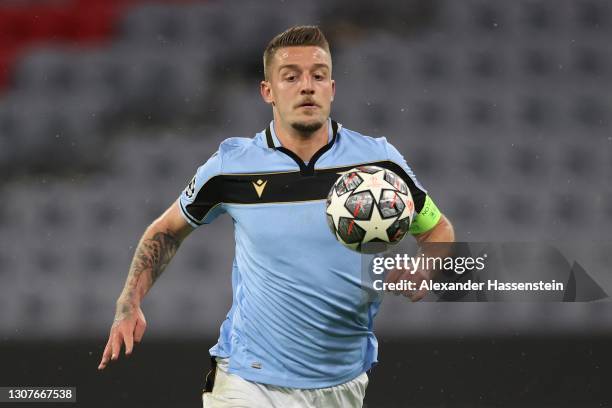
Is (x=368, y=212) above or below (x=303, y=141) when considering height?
below

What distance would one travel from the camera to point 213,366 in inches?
135

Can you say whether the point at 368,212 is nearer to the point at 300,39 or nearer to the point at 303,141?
the point at 303,141

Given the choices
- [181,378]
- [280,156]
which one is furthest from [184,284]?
[280,156]

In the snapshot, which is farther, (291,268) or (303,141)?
(303,141)

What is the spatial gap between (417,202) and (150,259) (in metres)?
0.99

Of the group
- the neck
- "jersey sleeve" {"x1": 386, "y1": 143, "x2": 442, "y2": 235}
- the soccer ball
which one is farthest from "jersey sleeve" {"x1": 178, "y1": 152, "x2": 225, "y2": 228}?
"jersey sleeve" {"x1": 386, "y1": 143, "x2": 442, "y2": 235}

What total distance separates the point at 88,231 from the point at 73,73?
1.12 meters

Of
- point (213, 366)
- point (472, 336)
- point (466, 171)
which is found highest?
point (466, 171)

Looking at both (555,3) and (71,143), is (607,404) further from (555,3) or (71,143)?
(71,143)

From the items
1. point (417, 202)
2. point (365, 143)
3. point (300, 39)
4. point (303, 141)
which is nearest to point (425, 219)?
point (417, 202)

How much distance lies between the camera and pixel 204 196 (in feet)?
11.5

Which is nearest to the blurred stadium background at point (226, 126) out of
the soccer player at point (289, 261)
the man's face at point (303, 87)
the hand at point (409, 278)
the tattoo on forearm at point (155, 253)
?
the tattoo on forearm at point (155, 253)

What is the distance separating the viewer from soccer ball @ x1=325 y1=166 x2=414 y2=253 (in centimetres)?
307

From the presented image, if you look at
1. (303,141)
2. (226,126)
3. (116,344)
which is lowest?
(116,344)
